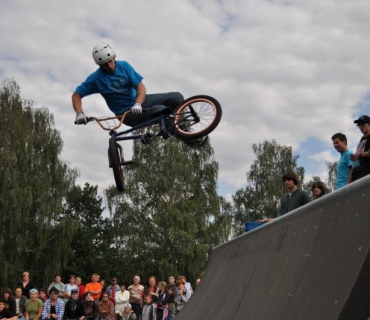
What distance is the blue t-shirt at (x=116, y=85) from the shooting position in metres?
7.61

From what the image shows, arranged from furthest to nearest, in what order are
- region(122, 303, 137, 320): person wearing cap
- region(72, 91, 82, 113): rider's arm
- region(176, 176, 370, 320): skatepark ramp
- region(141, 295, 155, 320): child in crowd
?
region(122, 303, 137, 320): person wearing cap < region(141, 295, 155, 320): child in crowd < region(72, 91, 82, 113): rider's arm < region(176, 176, 370, 320): skatepark ramp

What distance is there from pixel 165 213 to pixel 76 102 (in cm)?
2803

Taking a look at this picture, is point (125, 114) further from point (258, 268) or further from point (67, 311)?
point (67, 311)

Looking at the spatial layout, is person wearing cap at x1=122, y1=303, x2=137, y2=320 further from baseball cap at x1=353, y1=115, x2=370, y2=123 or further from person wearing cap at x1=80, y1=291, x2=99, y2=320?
baseball cap at x1=353, y1=115, x2=370, y2=123

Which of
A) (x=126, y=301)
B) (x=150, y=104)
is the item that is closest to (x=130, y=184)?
(x=126, y=301)

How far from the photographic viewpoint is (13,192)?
2700cm

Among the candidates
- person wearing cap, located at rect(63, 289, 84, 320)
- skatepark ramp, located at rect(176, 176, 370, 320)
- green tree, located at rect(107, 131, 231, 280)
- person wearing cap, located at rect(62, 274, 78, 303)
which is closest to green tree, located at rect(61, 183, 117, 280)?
green tree, located at rect(107, 131, 231, 280)

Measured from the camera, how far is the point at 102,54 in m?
7.35

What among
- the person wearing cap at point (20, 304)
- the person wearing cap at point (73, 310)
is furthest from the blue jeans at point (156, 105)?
the person wearing cap at point (20, 304)

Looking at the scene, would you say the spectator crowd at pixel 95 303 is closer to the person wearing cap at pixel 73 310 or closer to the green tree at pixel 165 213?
the person wearing cap at pixel 73 310

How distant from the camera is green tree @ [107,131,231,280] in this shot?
115ft

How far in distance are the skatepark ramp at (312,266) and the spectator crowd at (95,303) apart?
317 inches

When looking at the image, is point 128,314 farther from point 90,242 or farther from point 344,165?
point 90,242

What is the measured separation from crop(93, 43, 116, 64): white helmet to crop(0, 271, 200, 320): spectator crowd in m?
6.73
